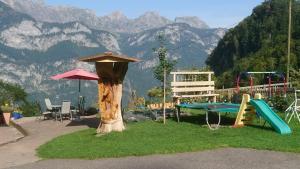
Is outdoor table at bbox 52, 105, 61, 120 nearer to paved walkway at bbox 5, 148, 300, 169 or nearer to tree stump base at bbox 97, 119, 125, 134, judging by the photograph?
tree stump base at bbox 97, 119, 125, 134

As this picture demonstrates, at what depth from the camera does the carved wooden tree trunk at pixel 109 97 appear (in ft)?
47.3

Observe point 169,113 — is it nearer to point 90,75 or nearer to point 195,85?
point 195,85

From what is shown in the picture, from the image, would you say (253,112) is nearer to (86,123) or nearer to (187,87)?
(187,87)

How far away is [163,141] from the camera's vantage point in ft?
39.6

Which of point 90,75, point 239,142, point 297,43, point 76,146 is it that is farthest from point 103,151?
point 297,43

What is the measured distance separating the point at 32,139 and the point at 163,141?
14.7 ft

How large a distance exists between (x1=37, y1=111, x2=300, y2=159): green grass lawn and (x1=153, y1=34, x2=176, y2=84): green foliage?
26.2 feet

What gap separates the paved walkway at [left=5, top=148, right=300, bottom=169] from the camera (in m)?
9.15

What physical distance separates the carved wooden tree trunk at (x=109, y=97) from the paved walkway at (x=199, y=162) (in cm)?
416

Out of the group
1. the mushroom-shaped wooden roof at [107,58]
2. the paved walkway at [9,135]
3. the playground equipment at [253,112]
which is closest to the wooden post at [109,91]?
the mushroom-shaped wooden roof at [107,58]

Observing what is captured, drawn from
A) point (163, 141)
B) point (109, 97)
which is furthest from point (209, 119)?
point (163, 141)

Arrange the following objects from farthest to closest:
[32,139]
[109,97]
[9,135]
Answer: [9,135]
[109,97]
[32,139]

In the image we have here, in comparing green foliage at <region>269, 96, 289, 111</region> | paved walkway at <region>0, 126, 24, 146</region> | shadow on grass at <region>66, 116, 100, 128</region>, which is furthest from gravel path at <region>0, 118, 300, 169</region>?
green foliage at <region>269, 96, 289, 111</region>

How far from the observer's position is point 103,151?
10922 millimetres
